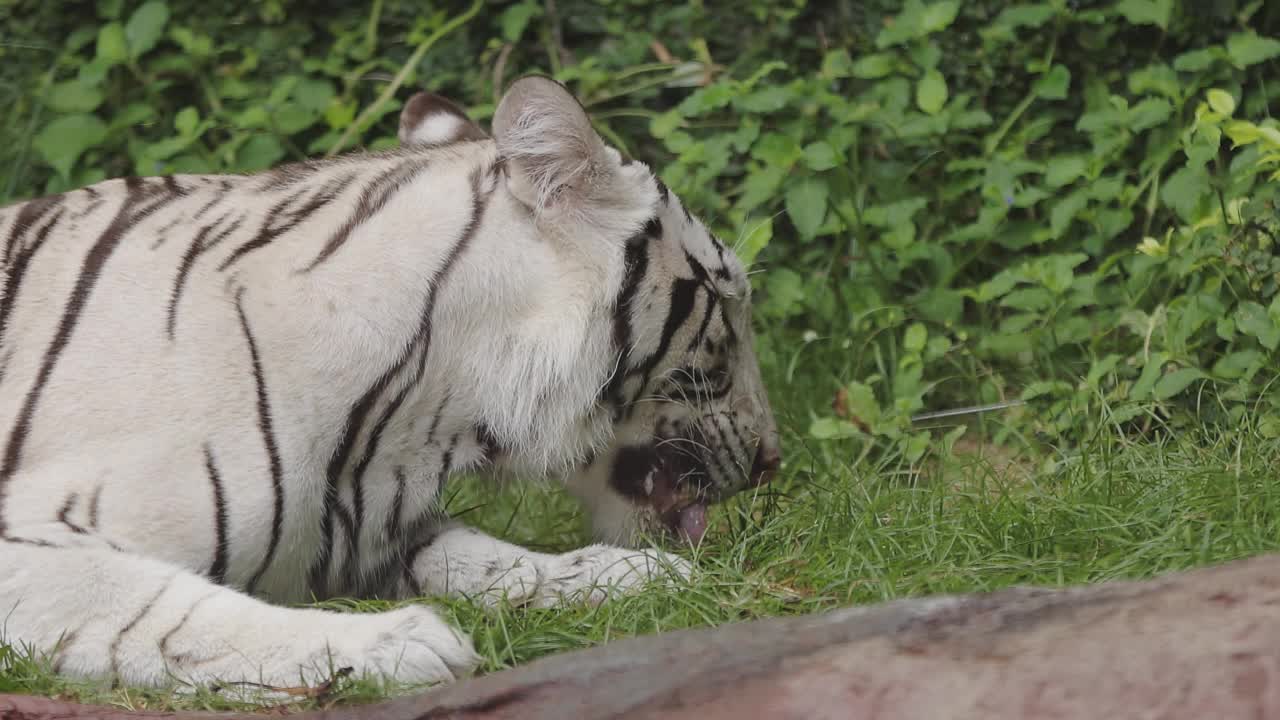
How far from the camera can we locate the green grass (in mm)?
2393

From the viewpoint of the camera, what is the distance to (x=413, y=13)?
201 inches

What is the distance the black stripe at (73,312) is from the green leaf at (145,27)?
216 centimetres

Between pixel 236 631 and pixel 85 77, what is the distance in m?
3.20

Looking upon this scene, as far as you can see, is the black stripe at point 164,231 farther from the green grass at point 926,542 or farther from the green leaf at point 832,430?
the green leaf at point 832,430

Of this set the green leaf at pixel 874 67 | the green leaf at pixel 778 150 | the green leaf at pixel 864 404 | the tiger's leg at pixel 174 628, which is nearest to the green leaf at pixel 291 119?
the green leaf at pixel 778 150

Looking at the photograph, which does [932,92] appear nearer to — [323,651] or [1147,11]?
[1147,11]

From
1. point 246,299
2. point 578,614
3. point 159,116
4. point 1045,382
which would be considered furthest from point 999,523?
point 159,116

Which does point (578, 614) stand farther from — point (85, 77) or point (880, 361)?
point (85, 77)

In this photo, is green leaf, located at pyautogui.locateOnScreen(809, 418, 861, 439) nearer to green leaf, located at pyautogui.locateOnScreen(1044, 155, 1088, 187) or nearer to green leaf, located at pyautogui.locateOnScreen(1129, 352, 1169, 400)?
green leaf, located at pyautogui.locateOnScreen(1129, 352, 1169, 400)

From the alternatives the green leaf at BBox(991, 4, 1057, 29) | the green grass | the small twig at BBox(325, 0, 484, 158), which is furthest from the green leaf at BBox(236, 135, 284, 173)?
the green grass

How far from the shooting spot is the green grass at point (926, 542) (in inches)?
94.2

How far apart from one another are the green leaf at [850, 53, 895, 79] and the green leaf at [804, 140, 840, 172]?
285mm

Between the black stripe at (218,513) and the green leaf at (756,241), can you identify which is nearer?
the black stripe at (218,513)

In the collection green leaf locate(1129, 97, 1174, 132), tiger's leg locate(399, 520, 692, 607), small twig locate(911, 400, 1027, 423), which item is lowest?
small twig locate(911, 400, 1027, 423)
